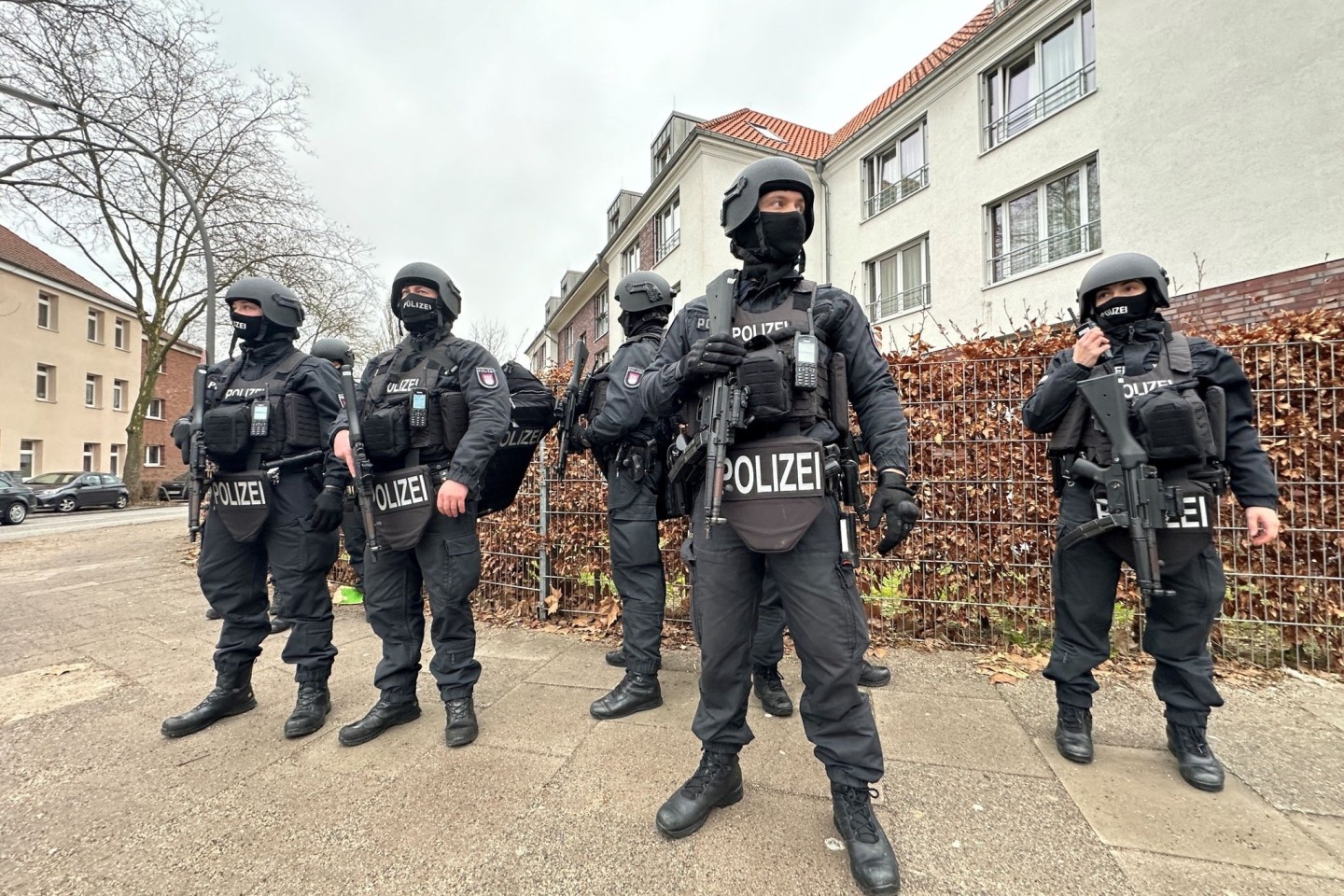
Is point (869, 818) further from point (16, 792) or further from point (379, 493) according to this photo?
point (16, 792)

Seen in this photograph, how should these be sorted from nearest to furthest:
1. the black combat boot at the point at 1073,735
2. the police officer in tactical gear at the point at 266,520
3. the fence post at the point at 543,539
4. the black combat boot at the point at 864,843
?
the black combat boot at the point at 864,843, the black combat boot at the point at 1073,735, the police officer in tactical gear at the point at 266,520, the fence post at the point at 543,539

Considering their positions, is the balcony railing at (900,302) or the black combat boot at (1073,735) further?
the balcony railing at (900,302)

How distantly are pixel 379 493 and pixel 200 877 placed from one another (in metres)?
1.44

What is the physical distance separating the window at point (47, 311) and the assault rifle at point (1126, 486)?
37.9m

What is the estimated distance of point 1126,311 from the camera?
7.86 ft

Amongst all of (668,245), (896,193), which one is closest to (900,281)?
(896,193)

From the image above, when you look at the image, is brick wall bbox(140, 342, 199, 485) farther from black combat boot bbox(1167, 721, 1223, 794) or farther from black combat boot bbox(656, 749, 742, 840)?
black combat boot bbox(1167, 721, 1223, 794)

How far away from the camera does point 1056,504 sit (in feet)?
11.6

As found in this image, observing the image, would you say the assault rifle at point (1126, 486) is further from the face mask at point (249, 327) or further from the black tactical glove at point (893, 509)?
the face mask at point (249, 327)

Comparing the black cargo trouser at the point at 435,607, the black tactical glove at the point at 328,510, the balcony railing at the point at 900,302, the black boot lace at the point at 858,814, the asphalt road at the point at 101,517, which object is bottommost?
the asphalt road at the point at 101,517

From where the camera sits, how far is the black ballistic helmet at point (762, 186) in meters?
2.02

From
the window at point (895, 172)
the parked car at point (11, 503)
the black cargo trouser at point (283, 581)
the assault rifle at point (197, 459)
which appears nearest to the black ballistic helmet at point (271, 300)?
the assault rifle at point (197, 459)

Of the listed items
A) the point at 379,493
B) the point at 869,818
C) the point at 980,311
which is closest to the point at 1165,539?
the point at 869,818

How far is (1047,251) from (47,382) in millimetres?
38227
